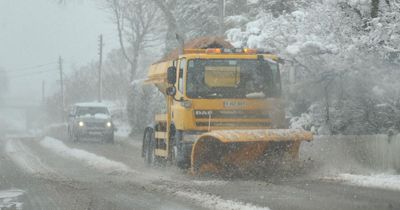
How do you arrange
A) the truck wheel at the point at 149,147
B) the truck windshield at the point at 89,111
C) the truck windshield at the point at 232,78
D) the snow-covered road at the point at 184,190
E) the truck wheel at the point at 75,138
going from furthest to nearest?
the truck windshield at the point at 89,111 < the truck wheel at the point at 75,138 < the truck wheel at the point at 149,147 < the truck windshield at the point at 232,78 < the snow-covered road at the point at 184,190

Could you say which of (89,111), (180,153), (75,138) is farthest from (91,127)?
(180,153)

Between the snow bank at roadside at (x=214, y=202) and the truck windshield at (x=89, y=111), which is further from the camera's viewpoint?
the truck windshield at (x=89, y=111)

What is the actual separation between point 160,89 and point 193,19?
2106cm

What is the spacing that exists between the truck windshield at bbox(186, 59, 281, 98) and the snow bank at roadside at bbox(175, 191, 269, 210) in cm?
339

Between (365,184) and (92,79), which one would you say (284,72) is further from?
(92,79)

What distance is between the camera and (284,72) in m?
17.9

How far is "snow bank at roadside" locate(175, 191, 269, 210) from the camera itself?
28.7 ft

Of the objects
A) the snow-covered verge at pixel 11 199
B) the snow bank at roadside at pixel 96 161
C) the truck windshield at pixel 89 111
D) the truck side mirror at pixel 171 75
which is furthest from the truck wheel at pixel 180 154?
the truck windshield at pixel 89 111

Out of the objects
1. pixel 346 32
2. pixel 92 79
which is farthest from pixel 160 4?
Result: pixel 92 79

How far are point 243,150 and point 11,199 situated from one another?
4.53 metres

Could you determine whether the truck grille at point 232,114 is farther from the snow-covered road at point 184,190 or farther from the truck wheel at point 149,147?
the truck wheel at point 149,147

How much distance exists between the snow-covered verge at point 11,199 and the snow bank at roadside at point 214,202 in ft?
7.95

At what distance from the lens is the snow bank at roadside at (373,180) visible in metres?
11.2

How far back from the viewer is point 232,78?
Result: 13672mm
